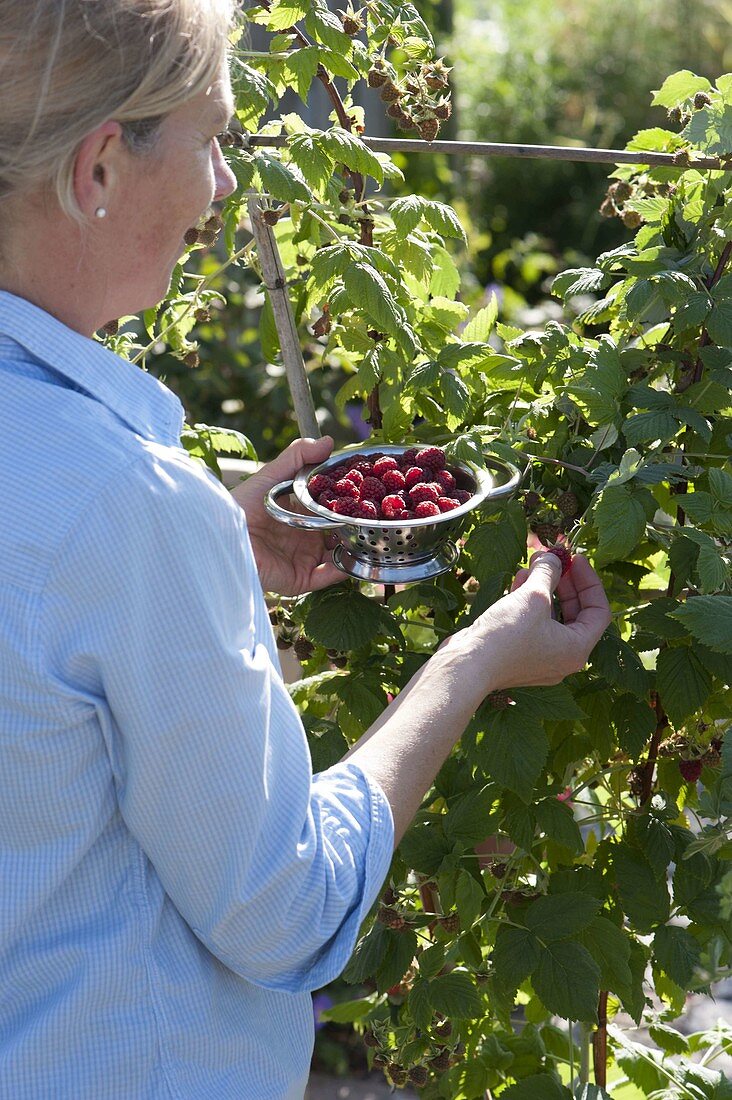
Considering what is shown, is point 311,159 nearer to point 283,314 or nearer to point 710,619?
point 283,314

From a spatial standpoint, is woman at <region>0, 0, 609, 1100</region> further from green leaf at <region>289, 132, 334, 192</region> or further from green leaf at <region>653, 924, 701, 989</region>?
green leaf at <region>653, 924, 701, 989</region>

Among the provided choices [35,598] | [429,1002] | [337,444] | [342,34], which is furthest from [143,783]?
[337,444]

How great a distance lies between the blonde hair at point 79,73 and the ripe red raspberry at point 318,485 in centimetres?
60

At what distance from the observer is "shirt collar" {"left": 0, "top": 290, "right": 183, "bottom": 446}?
867 millimetres

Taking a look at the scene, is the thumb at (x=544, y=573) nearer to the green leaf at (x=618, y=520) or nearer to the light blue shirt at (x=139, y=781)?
the green leaf at (x=618, y=520)

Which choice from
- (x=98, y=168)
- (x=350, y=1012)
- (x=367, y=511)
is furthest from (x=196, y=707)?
(x=350, y=1012)

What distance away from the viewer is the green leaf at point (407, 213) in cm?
147

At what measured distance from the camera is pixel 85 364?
883 millimetres

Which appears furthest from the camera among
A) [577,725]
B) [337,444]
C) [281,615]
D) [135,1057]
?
[337,444]

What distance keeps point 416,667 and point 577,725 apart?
24 centimetres

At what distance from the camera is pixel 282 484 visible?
147cm

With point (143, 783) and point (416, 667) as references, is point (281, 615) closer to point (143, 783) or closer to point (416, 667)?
point (416, 667)

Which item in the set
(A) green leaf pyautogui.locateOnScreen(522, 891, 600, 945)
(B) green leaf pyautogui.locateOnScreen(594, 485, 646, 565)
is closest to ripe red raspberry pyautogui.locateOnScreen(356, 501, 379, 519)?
(B) green leaf pyautogui.locateOnScreen(594, 485, 646, 565)

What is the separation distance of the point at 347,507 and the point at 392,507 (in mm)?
53
